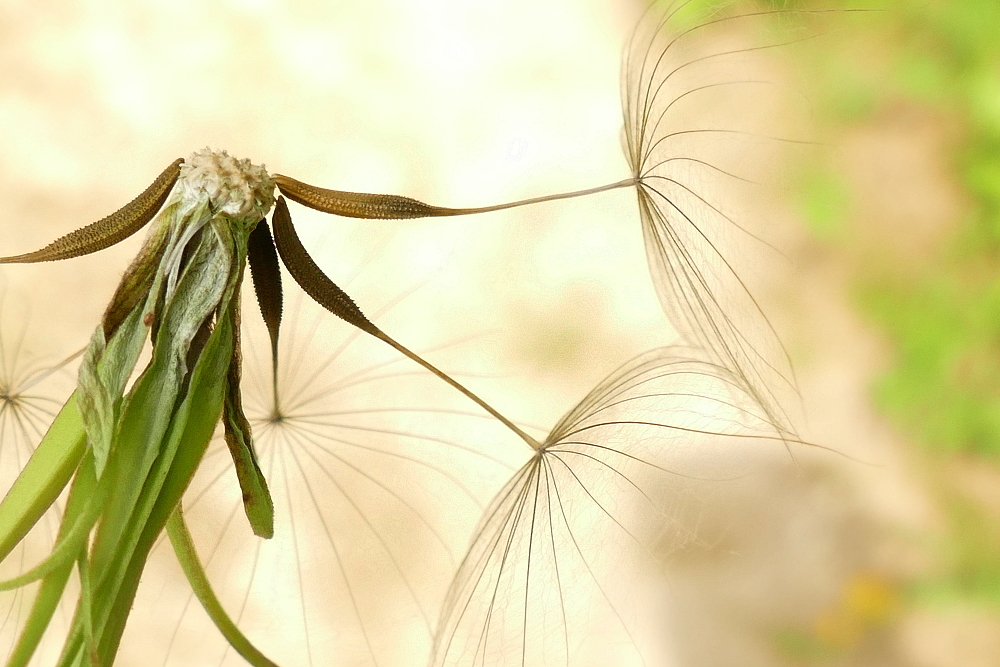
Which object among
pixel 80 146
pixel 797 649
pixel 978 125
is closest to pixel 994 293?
pixel 978 125

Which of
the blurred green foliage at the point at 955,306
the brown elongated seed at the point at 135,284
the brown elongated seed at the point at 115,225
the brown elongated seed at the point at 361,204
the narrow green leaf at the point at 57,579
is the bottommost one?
the narrow green leaf at the point at 57,579

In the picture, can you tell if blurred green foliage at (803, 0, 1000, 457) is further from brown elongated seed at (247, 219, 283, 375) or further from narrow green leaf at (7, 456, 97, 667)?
narrow green leaf at (7, 456, 97, 667)

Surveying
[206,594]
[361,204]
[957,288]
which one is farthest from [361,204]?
[957,288]

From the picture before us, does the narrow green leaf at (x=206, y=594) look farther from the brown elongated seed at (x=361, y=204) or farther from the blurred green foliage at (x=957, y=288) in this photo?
the blurred green foliage at (x=957, y=288)

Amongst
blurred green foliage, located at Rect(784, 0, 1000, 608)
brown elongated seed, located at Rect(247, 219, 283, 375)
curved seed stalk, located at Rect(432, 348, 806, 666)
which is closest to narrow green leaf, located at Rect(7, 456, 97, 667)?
brown elongated seed, located at Rect(247, 219, 283, 375)

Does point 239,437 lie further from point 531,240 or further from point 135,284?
point 531,240

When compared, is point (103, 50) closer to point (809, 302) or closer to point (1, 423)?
point (1, 423)

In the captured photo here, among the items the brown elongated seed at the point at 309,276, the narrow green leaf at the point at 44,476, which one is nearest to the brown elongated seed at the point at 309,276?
the brown elongated seed at the point at 309,276
